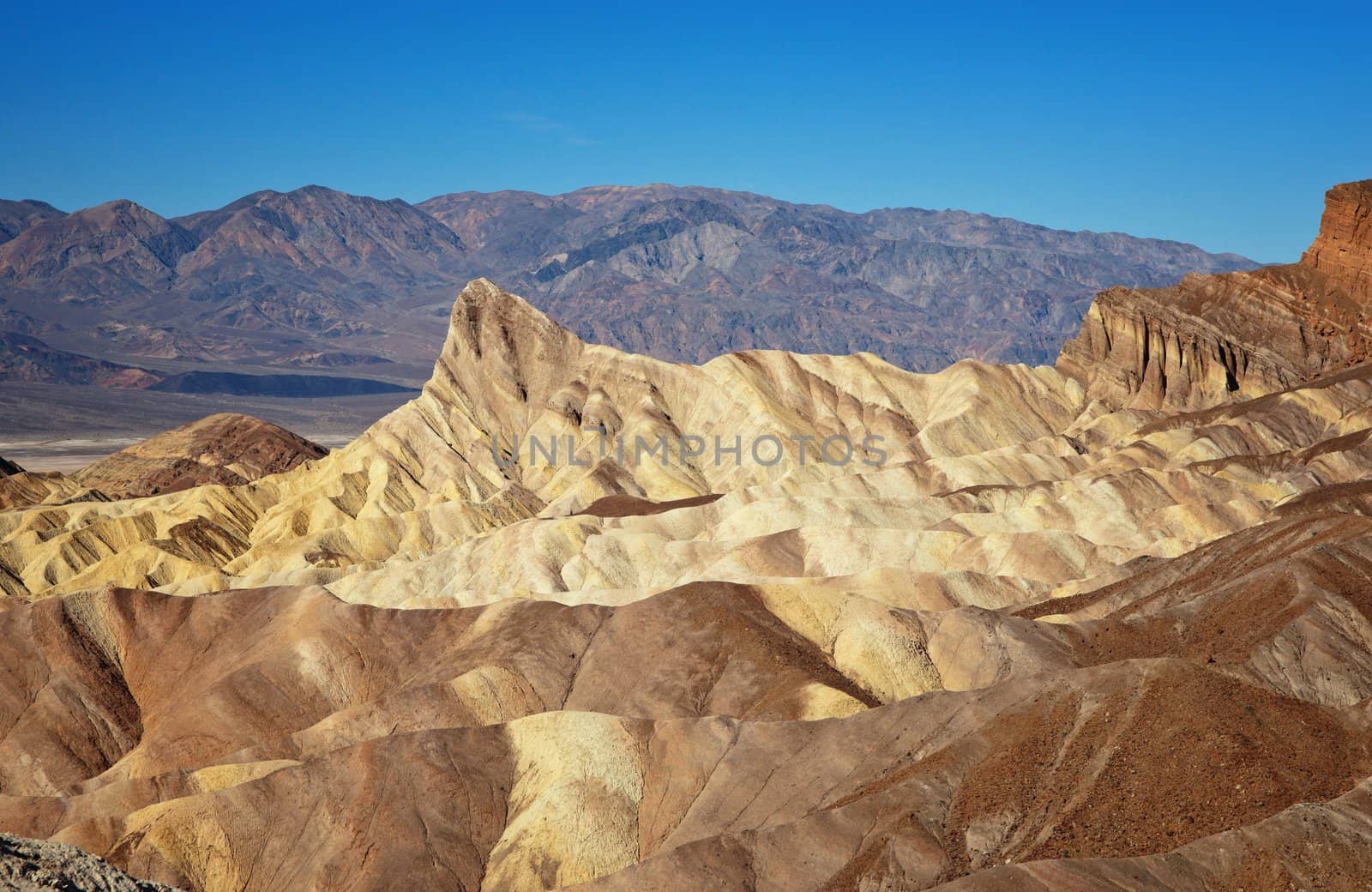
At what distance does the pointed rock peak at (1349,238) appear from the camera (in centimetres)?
12794

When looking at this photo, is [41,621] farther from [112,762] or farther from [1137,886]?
[1137,886]

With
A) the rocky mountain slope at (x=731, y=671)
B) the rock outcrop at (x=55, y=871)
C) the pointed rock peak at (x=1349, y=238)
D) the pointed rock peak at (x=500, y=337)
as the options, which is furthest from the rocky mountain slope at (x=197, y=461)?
the rock outcrop at (x=55, y=871)

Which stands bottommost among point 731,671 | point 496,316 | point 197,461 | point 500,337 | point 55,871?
point 197,461

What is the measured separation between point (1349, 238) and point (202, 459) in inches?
4488

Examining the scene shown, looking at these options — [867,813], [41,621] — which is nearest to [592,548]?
[41,621]

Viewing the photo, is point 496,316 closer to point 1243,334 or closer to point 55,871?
point 1243,334

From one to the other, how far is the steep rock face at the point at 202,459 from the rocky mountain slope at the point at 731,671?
1310 inches

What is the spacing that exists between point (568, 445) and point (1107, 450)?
1661 inches

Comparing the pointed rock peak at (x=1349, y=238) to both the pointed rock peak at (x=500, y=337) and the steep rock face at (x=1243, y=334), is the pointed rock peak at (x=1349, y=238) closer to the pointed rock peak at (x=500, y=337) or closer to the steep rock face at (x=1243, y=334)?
the steep rock face at (x=1243, y=334)

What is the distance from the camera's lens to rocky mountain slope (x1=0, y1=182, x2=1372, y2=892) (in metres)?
40.5

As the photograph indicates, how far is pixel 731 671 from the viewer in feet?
195

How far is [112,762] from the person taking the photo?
6109 centimetres

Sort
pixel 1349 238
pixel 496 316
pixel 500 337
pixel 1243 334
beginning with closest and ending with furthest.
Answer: pixel 500 337, pixel 496 316, pixel 1349 238, pixel 1243 334

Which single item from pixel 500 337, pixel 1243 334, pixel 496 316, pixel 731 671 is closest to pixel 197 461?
pixel 496 316
